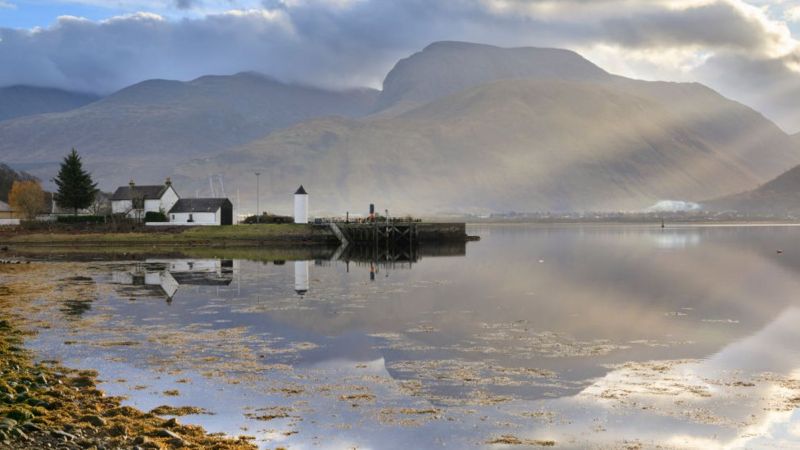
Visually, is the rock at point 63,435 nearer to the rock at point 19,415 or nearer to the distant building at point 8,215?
the rock at point 19,415

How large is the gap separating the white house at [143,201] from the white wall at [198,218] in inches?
83.6

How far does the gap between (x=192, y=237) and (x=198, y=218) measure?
1118cm

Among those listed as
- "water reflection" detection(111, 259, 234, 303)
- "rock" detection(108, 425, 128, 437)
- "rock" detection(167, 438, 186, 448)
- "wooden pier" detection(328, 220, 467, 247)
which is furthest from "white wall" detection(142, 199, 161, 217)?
"rock" detection(167, 438, 186, 448)

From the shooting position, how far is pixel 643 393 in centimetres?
2236

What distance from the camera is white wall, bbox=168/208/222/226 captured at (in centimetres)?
11499

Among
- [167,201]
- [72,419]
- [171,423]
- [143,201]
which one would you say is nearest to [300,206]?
[167,201]

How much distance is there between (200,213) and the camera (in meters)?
116

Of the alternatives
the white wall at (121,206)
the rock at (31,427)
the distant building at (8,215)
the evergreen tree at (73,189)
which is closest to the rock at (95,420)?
the rock at (31,427)

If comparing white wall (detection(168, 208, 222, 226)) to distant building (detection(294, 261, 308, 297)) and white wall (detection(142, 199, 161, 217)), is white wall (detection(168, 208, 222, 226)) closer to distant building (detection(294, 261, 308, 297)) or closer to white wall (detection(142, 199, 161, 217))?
white wall (detection(142, 199, 161, 217))

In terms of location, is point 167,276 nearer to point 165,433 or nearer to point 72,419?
point 72,419

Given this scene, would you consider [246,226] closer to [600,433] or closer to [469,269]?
[469,269]

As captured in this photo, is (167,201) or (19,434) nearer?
(19,434)

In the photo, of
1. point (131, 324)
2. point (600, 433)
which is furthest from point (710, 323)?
point (131, 324)

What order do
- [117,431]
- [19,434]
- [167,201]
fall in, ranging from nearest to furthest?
[19,434]
[117,431]
[167,201]
